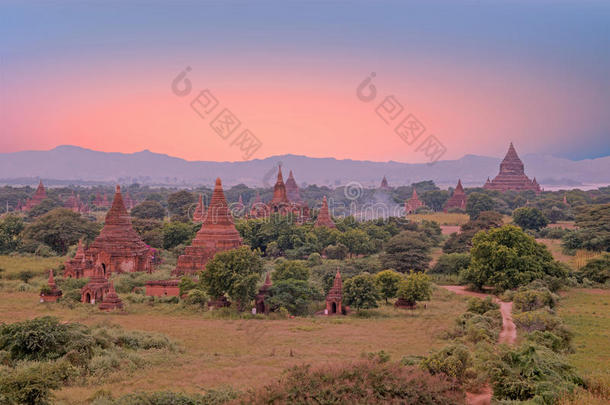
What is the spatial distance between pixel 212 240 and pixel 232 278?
37.5 ft

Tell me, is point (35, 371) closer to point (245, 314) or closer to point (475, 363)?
point (475, 363)

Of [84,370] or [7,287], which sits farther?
[7,287]

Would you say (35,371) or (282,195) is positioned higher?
(282,195)

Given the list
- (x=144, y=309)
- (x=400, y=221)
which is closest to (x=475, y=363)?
(x=144, y=309)

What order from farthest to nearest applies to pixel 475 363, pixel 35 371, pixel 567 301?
pixel 567 301 → pixel 475 363 → pixel 35 371

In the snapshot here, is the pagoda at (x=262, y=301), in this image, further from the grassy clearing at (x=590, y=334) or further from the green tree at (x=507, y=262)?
the grassy clearing at (x=590, y=334)

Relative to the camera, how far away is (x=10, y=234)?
5125cm

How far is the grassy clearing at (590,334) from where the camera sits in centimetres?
1409

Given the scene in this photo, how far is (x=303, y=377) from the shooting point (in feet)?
41.0

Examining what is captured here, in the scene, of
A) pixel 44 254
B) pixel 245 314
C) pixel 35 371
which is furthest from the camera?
pixel 44 254

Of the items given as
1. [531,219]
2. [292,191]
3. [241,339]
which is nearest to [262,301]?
[241,339]

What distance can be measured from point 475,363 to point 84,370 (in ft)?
39.0

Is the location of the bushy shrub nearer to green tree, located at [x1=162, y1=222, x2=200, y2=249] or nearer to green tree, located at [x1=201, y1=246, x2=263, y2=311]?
green tree, located at [x1=201, y1=246, x2=263, y2=311]

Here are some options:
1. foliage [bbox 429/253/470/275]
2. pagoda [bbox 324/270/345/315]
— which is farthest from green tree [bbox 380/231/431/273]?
pagoda [bbox 324/270/345/315]
